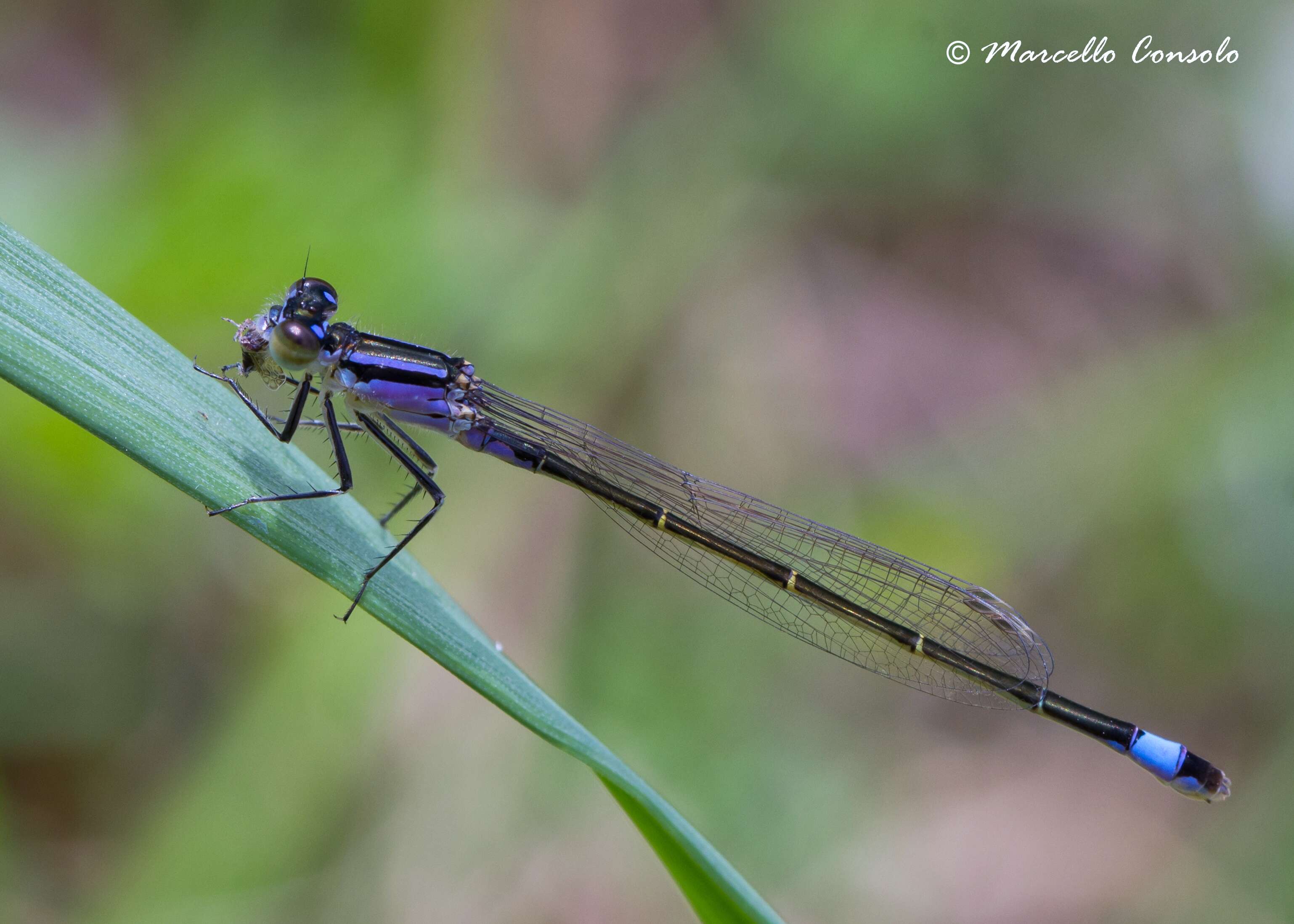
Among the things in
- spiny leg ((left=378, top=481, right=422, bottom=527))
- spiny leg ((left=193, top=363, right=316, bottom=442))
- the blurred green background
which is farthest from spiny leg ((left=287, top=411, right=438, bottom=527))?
the blurred green background

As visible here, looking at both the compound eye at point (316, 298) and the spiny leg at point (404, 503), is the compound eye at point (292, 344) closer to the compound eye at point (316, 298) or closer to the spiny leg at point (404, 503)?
the compound eye at point (316, 298)

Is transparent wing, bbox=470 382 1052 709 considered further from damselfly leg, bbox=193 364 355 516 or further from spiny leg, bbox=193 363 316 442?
spiny leg, bbox=193 363 316 442

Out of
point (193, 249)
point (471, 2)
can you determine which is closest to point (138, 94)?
point (193, 249)

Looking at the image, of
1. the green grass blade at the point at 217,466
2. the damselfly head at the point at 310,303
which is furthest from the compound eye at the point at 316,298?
the green grass blade at the point at 217,466

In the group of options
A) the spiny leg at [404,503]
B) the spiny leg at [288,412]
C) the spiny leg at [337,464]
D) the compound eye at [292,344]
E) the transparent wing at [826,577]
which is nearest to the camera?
A: the spiny leg at [337,464]

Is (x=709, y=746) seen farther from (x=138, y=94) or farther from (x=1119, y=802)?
(x=138, y=94)

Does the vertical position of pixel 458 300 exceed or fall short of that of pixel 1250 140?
it falls short
